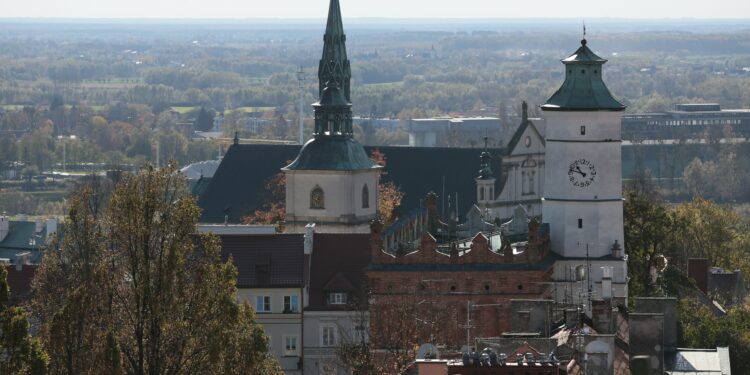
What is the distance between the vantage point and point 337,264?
235 ft

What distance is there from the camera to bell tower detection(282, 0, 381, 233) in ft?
300

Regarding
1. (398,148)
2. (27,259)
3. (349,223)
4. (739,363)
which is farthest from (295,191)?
(739,363)

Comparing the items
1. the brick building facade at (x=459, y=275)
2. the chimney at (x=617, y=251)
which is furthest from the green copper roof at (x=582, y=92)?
the brick building facade at (x=459, y=275)

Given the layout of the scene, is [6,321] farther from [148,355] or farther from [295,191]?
[295,191]

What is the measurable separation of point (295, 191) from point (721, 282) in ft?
45.4

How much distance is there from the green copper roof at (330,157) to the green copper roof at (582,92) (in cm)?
2117

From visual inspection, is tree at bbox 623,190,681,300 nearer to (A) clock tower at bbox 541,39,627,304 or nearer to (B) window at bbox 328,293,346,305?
(A) clock tower at bbox 541,39,627,304

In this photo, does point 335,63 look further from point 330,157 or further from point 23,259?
point 23,259

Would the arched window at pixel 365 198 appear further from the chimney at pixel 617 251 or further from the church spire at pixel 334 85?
the chimney at pixel 617 251

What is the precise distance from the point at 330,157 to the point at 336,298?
2237cm

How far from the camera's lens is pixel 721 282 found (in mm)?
91562

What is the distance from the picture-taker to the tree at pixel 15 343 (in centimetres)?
4128

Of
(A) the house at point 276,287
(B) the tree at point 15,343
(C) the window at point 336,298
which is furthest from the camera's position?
(C) the window at point 336,298

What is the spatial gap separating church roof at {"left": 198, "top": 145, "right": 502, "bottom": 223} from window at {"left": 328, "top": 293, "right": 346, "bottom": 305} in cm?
3362
